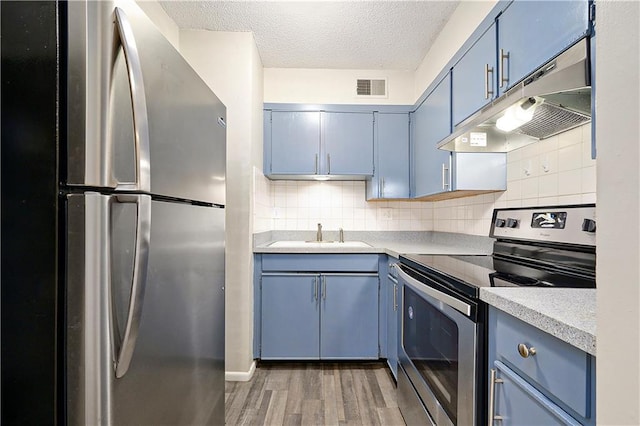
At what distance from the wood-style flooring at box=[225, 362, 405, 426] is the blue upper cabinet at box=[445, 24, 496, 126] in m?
1.74

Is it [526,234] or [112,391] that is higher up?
[526,234]

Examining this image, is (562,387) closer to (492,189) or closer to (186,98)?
(186,98)

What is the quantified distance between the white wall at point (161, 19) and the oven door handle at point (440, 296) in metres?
2.02

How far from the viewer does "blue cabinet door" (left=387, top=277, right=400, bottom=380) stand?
207 cm

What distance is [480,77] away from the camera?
1558mm

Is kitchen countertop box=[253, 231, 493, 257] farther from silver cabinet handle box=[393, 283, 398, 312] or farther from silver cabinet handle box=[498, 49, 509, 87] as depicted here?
silver cabinet handle box=[498, 49, 509, 87]

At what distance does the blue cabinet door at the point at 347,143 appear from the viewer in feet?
8.73

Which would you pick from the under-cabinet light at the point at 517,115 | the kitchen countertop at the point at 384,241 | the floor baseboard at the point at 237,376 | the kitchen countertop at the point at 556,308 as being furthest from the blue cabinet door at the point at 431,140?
the floor baseboard at the point at 237,376

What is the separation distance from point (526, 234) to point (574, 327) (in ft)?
3.40

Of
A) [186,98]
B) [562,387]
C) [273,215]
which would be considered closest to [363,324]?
[273,215]

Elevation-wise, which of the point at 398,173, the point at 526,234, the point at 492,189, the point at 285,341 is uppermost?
the point at 398,173

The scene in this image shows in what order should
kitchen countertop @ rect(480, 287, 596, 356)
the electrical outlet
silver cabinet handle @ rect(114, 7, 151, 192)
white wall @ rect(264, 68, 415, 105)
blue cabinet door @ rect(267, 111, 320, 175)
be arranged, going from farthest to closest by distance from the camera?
the electrical outlet → white wall @ rect(264, 68, 415, 105) → blue cabinet door @ rect(267, 111, 320, 175) → silver cabinet handle @ rect(114, 7, 151, 192) → kitchen countertop @ rect(480, 287, 596, 356)

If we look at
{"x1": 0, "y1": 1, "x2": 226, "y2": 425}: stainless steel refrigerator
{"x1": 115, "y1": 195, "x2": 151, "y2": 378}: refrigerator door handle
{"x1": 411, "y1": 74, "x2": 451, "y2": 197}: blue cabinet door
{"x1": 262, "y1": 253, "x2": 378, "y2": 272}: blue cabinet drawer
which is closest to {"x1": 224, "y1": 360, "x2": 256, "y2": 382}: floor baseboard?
{"x1": 262, "y1": 253, "x2": 378, "y2": 272}: blue cabinet drawer

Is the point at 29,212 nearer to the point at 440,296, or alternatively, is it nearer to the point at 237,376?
the point at 440,296
